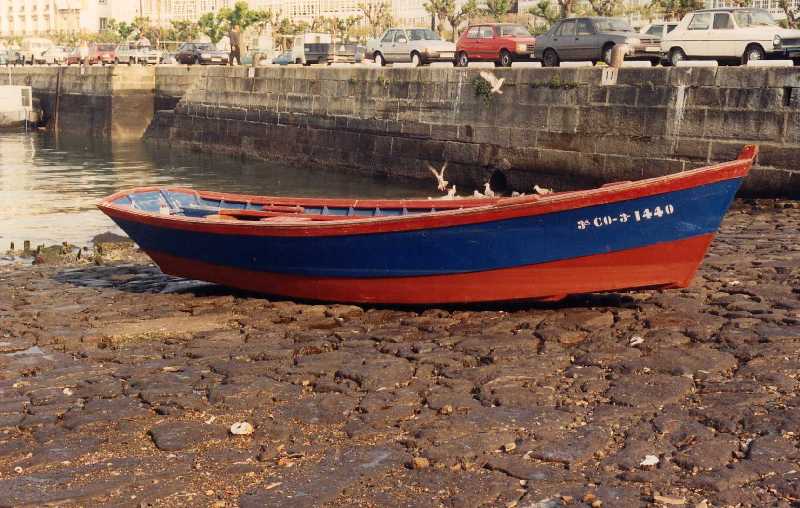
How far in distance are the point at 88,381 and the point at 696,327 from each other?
4.86 m

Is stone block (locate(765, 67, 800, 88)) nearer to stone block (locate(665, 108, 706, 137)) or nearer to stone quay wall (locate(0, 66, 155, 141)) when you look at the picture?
stone block (locate(665, 108, 706, 137))

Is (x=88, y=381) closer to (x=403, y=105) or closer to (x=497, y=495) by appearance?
(x=497, y=495)

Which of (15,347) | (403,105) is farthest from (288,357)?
(403,105)

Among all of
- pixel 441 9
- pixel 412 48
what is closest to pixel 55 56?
pixel 441 9

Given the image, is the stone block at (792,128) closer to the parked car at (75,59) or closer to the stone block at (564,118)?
the stone block at (564,118)

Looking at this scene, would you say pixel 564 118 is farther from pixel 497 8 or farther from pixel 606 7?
pixel 497 8

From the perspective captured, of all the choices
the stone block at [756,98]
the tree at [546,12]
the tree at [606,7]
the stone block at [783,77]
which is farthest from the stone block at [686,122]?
the tree at [546,12]

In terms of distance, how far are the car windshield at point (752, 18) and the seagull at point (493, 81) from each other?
15.2ft

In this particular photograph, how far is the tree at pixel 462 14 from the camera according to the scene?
6328 cm

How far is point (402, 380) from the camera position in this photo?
24.5 ft

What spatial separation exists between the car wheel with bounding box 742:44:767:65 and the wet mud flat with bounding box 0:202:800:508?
391 inches

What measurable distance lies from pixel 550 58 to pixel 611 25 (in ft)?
5.05

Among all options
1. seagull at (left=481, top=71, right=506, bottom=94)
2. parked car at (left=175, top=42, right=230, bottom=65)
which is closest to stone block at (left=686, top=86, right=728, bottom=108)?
seagull at (left=481, top=71, right=506, bottom=94)

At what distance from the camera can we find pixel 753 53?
19.3 meters
